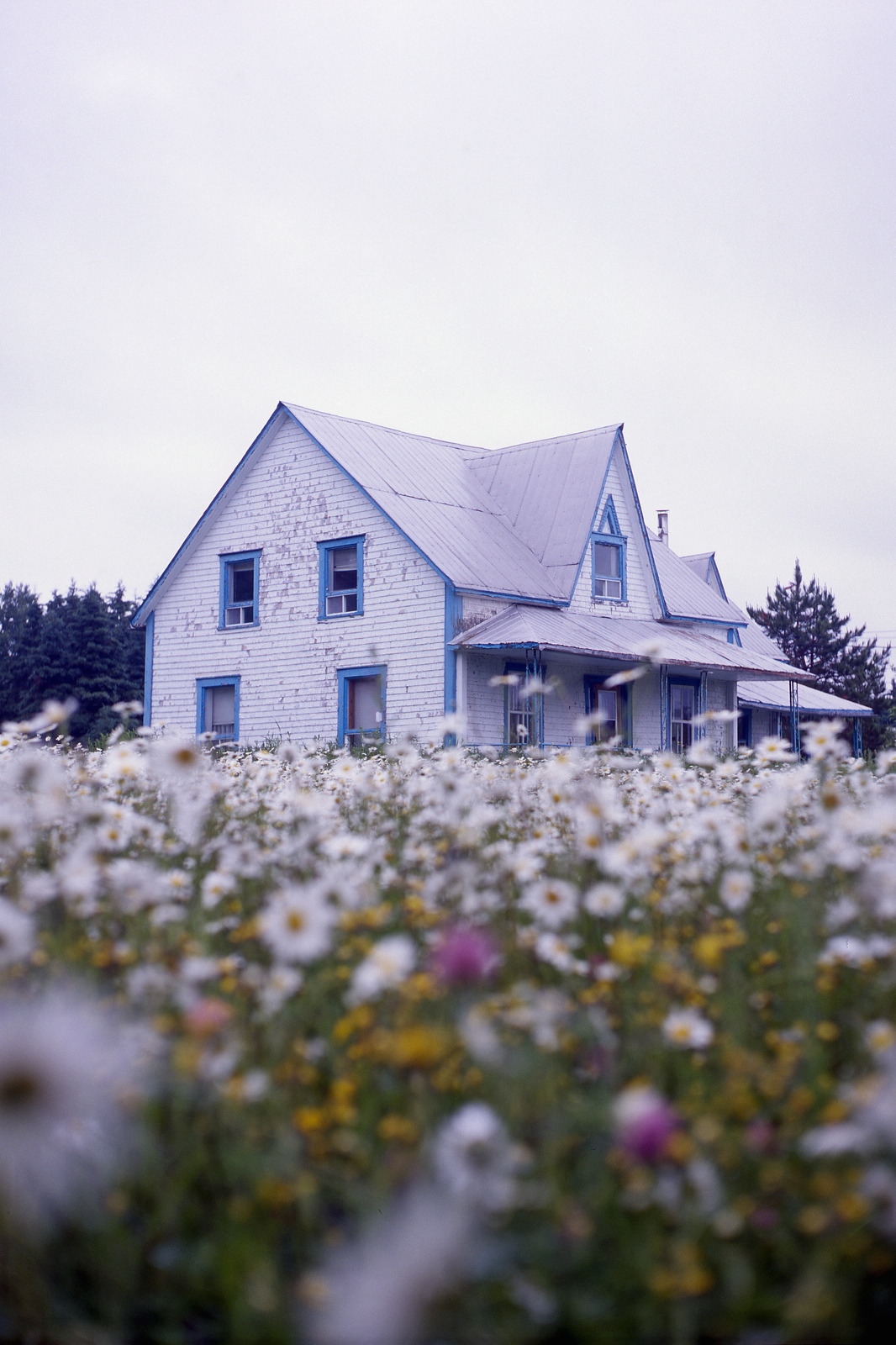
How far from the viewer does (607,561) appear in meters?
24.4

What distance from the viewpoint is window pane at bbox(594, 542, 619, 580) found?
2411 cm

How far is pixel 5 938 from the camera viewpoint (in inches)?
99.4

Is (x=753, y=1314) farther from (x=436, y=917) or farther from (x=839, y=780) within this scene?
(x=839, y=780)

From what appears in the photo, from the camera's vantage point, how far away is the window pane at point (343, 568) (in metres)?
22.7

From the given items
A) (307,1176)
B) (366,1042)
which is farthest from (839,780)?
(307,1176)

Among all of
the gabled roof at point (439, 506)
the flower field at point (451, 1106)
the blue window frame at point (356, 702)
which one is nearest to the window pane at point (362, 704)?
the blue window frame at point (356, 702)

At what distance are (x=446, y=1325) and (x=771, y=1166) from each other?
79 centimetres

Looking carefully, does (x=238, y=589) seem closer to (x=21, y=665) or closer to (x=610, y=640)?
(x=610, y=640)

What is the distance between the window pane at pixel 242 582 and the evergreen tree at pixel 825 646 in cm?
3647

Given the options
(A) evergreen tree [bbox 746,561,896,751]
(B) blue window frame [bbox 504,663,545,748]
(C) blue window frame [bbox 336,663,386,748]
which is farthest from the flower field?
(A) evergreen tree [bbox 746,561,896,751]

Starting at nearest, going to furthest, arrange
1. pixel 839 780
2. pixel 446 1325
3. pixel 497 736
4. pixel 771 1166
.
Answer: pixel 446 1325 → pixel 771 1166 → pixel 839 780 → pixel 497 736

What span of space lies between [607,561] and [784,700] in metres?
9.56

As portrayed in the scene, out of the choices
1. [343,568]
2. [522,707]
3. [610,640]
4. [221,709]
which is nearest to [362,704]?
[343,568]

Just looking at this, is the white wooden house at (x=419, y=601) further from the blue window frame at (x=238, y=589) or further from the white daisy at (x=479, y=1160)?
the white daisy at (x=479, y=1160)
